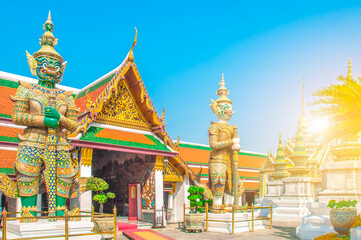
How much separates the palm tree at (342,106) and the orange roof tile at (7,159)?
8848mm

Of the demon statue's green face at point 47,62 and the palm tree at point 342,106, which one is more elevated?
the demon statue's green face at point 47,62

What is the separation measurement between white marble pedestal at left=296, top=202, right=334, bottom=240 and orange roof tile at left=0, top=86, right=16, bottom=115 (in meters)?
10.2

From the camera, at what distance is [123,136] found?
11227mm

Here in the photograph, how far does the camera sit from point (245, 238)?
9156 millimetres

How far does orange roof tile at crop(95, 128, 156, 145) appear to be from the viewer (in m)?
10.8

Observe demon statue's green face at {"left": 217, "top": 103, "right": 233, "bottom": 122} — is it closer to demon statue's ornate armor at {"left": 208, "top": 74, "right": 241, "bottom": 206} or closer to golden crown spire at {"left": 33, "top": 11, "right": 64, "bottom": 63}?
demon statue's ornate armor at {"left": 208, "top": 74, "right": 241, "bottom": 206}

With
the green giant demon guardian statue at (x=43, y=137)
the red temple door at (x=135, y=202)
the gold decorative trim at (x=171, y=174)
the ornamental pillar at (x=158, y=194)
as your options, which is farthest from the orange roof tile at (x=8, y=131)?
the gold decorative trim at (x=171, y=174)

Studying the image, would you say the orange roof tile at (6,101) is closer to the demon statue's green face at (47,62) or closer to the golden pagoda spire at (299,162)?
the demon statue's green face at (47,62)

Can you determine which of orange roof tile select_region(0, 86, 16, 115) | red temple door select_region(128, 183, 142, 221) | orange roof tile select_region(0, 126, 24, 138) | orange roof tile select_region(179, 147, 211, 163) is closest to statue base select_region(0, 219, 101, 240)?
orange roof tile select_region(0, 126, 24, 138)

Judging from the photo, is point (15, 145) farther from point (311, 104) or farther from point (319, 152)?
point (319, 152)

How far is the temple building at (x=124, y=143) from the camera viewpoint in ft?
33.7

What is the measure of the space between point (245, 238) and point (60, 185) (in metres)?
5.12

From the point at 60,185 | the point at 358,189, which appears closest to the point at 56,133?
the point at 60,185

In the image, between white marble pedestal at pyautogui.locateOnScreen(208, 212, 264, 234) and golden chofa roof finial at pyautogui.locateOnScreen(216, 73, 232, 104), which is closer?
white marble pedestal at pyautogui.locateOnScreen(208, 212, 264, 234)
